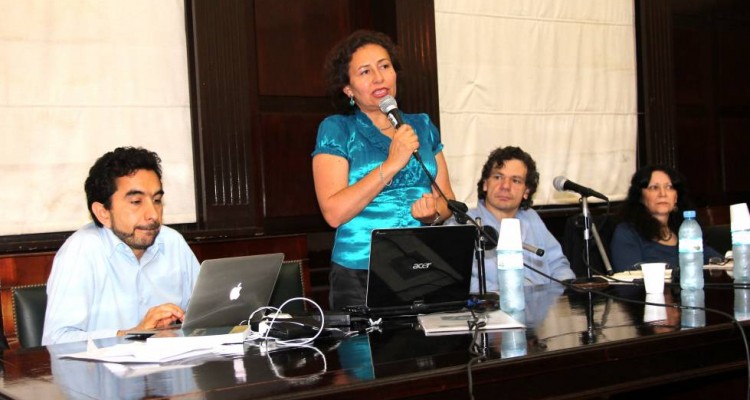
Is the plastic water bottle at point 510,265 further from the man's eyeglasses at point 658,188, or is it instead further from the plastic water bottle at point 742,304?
the man's eyeglasses at point 658,188

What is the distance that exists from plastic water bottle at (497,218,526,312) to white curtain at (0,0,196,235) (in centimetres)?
213

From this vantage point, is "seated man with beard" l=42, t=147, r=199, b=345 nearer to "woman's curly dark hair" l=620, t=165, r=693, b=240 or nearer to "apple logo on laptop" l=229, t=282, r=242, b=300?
"apple logo on laptop" l=229, t=282, r=242, b=300

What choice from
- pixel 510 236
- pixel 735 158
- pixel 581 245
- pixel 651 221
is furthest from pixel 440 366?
pixel 735 158

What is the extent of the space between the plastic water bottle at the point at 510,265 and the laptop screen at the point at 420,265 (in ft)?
0.30

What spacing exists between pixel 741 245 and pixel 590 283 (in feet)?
1.56

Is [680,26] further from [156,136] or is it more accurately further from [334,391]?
[334,391]

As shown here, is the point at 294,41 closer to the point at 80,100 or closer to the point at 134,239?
the point at 80,100

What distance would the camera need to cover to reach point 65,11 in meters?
3.73

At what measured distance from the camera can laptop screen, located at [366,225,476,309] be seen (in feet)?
7.00

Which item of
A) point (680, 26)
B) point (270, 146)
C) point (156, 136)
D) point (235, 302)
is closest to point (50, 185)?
point (156, 136)

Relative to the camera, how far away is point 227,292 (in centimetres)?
206

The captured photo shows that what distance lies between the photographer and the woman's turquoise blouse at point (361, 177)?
267 cm

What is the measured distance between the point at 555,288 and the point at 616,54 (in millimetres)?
3141

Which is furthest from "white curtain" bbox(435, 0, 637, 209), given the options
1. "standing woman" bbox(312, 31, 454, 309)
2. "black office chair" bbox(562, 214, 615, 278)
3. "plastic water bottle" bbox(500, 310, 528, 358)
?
"plastic water bottle" bbox(500, 310, 528, 358)
